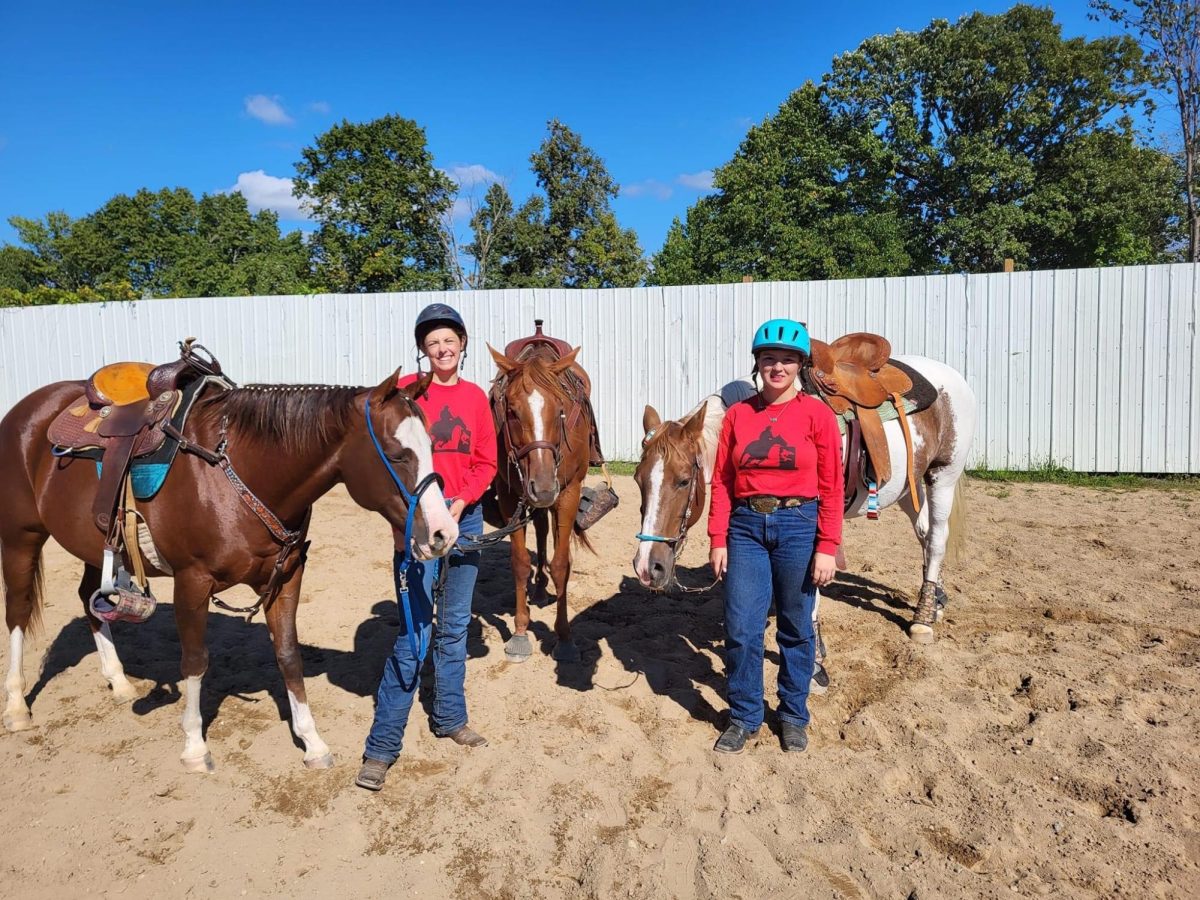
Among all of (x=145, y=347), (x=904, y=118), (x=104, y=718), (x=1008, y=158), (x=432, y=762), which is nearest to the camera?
(x=432, y=762)

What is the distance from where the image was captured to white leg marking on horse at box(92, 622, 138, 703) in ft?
12.0

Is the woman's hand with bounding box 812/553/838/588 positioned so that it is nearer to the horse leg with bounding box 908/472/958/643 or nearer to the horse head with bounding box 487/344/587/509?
the horse head with bounding box 487/344/587/509

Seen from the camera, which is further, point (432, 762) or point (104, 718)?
point (104, 718)

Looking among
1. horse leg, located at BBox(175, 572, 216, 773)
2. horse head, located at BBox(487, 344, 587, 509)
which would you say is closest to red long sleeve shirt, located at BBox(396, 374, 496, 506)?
horse head, located at BBox(487, 344, 587, 509)

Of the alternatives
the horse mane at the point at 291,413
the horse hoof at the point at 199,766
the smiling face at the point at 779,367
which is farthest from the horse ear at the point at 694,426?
the horse hoof at the point at 199,766

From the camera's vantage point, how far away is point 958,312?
955 cm

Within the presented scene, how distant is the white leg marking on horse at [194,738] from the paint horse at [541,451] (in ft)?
5.29

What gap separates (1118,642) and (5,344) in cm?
1633

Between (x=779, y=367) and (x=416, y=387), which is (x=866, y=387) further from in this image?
(x=416, y=387)

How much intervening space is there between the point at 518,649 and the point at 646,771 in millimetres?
1438

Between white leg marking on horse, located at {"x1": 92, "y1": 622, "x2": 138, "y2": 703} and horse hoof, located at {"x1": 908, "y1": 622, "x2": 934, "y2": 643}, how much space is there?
4.58m

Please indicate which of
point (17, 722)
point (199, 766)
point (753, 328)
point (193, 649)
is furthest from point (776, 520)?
point (753, 328)

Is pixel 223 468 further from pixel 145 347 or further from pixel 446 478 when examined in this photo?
pixel 145 347

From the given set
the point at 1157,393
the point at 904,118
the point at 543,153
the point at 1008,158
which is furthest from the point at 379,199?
the point at 1157,393
